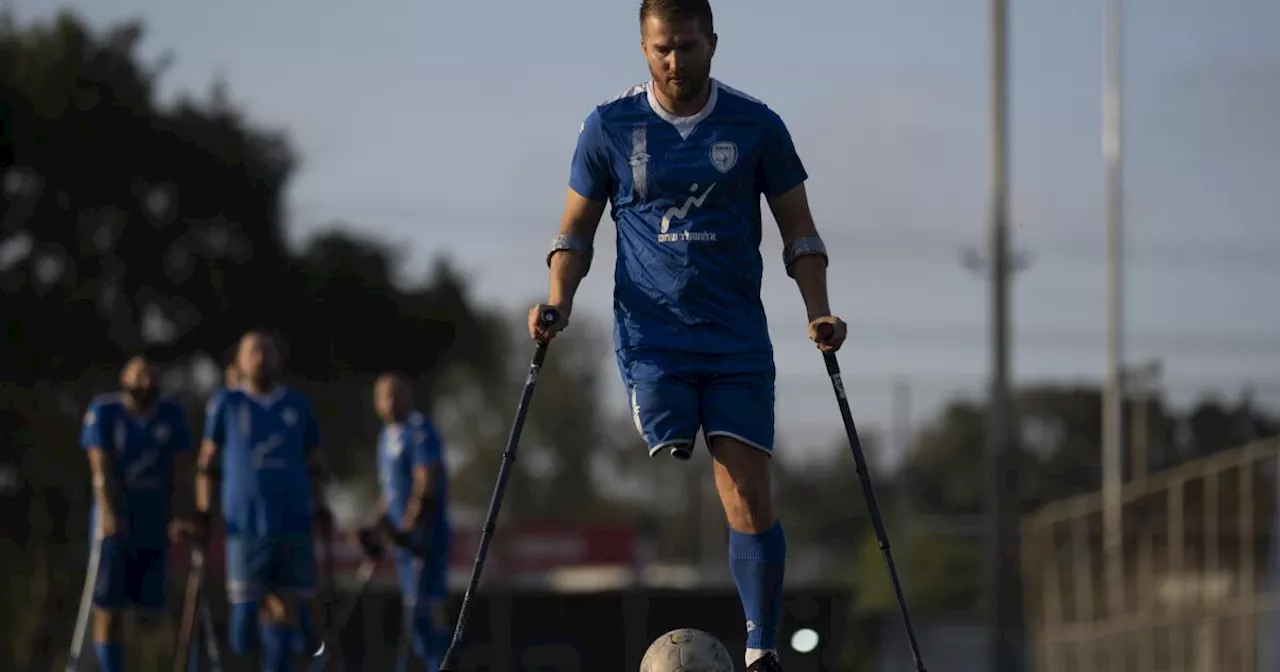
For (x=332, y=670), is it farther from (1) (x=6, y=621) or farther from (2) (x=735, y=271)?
(1) (x=6, y=621)

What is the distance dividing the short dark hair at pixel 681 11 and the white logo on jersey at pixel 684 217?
21.4 inches

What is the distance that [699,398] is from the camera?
25.6ft

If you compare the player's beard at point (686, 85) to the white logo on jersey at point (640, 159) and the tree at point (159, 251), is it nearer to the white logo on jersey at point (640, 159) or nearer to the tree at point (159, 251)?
the white logo on jersey at point (640, 159)

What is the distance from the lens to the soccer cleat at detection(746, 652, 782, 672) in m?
7.51

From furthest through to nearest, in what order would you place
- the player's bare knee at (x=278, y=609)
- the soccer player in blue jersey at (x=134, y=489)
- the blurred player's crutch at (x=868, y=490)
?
the player's bare knee at (x=278, y=609), the soccer player in blue jersey at (x=134, y=489), the blurred player's crutch at (x=868, y=490)

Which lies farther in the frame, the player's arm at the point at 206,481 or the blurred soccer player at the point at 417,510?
the blurred soccer player at the point at 417,510

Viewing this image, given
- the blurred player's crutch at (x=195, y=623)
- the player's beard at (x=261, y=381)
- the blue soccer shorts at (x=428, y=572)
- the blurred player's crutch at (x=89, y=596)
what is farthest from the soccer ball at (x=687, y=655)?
the blue soccer shorts at (x=428, y=572)

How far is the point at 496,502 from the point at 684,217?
1142mm

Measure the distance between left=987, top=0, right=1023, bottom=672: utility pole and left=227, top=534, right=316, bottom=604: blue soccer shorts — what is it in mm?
12197

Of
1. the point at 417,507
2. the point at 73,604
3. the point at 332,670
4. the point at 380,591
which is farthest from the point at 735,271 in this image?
the point at 73,604

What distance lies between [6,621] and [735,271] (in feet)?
56.7

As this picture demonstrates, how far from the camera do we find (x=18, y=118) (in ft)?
121

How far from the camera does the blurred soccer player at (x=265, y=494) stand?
14.1 m

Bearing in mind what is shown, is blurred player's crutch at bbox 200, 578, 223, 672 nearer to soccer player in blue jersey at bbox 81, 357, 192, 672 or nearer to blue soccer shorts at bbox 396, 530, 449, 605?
soccer player in blue jersey at bbox 81, 357, 192, 672
